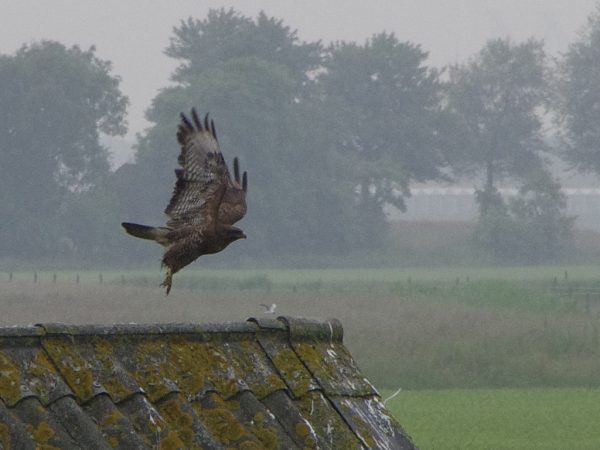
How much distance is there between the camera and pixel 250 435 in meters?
3.82

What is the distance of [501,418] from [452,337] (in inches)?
350

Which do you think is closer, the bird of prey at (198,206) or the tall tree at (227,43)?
the bird of prey at (198,206)

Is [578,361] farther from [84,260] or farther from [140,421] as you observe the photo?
[84,260]

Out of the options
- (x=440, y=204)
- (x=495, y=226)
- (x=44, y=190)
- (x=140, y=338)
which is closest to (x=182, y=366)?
(x=140, y=338)

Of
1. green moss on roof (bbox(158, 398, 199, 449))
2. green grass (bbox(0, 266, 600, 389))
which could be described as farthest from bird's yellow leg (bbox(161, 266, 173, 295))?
green grass (bbox(0, 266, 600, 389))

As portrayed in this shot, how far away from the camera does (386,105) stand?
3952 inches

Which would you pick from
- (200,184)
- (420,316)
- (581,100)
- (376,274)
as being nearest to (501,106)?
(581,100)

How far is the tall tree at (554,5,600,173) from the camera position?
105812mm

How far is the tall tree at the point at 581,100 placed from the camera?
347ft

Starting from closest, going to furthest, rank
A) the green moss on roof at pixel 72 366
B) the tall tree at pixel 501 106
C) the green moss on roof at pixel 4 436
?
the green moss on roof at pixel 4 436
the green moss on roof at pixel 72 366
the tall tree at pixel 501 106

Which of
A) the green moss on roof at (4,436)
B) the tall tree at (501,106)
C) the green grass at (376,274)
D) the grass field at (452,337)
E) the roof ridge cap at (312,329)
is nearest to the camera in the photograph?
the green moss on roof at (4,436)

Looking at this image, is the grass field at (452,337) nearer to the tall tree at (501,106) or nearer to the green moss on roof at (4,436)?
the green moss on roof at (4,436)

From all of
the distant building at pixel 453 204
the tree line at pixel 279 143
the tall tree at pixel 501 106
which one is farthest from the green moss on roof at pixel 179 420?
the distant building at pixel 453 204

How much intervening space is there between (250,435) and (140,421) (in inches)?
11.3
